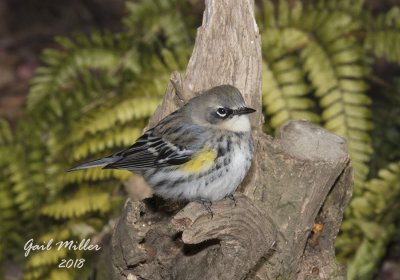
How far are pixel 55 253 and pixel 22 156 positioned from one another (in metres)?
1.08

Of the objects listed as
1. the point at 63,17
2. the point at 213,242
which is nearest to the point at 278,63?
the point at 213,242

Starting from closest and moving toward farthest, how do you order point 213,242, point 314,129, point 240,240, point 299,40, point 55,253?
point 240,240
point 213,242
point 314,129
point 55,253
point 299,40

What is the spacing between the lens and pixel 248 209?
3.03 metres

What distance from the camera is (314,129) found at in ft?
12.2

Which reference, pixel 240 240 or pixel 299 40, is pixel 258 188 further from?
pixel 299 40

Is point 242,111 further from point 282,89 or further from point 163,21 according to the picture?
point 163,21

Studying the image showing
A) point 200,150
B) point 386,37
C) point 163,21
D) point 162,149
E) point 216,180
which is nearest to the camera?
point 216,180

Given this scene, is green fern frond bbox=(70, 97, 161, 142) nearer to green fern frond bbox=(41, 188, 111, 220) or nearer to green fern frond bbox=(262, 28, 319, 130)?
green fern frond bbox=(41, 188, 111, 220)

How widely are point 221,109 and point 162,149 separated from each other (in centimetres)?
46

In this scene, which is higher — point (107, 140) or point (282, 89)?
point (282, 89)

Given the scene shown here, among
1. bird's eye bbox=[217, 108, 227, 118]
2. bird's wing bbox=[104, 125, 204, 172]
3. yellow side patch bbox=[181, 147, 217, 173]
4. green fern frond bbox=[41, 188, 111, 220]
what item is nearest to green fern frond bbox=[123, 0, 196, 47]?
green fern frond bbox=[41, 188, 111, 220]

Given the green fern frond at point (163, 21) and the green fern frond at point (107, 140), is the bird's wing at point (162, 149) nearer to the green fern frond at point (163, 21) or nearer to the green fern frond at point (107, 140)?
the green fern frond at point (107, 140)
